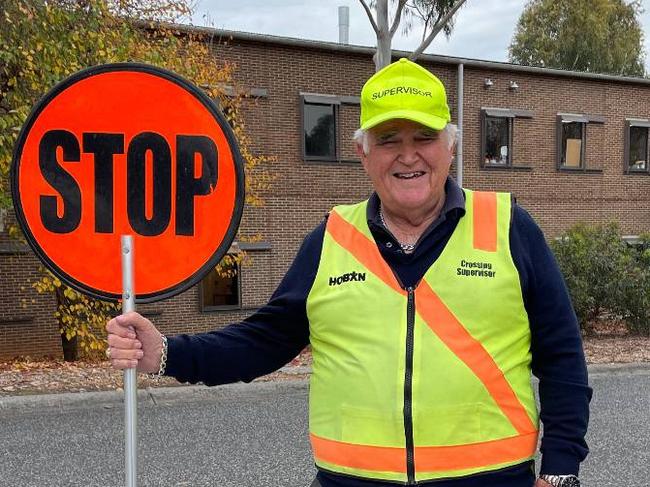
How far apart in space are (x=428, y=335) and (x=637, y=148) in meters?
22.2

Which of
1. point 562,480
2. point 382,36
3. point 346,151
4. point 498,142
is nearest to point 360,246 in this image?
point 562,480

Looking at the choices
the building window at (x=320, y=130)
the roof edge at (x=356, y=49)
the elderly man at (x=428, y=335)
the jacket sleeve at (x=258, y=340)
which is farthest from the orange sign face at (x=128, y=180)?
the building window at (x=320, y=130)

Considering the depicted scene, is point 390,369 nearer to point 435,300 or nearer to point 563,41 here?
point 435,300

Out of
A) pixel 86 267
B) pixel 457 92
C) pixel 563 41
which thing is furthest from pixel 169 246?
pixel 563 41

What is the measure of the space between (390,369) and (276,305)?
505 mm

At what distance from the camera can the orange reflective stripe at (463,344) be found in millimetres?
1830

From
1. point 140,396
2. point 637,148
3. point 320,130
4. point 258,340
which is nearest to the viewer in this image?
point 258,340

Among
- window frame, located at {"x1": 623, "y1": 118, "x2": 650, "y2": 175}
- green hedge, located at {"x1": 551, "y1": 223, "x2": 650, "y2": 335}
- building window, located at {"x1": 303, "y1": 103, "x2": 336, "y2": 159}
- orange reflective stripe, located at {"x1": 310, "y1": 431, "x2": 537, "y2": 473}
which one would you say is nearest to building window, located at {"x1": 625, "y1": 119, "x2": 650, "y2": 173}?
window frame, located at {"x1": 623, "y1": 118, "x2": 650, "y2": 175}

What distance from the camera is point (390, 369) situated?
6.02 ft

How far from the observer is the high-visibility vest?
5.95ft

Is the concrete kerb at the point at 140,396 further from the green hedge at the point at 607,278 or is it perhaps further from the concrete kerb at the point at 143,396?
the green hedge at the point at 607,278

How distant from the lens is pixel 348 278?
1957mm

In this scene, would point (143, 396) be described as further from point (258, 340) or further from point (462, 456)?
point (462, 456)

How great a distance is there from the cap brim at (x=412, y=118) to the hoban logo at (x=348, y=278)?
0.44 m
